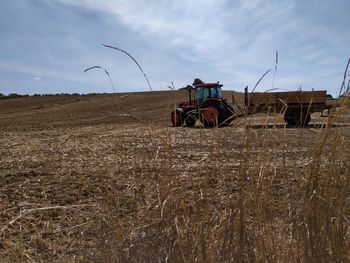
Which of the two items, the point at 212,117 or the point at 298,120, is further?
the point at 298,120

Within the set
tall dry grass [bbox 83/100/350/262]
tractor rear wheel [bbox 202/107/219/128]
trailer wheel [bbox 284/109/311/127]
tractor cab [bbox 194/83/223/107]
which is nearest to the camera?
tall dry grass [bbox 83/100/350/262]

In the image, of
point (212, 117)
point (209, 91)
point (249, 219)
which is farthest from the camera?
point (209, 91)

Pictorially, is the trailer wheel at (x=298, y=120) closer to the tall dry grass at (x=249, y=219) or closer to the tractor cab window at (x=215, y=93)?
the tall dry grass at (x=249, y=219)

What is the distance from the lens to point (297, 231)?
8.53 ft

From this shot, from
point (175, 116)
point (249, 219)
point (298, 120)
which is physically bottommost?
point (249, 219)

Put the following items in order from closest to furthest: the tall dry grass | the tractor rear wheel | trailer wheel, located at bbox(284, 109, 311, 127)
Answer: the tall dry grass → the tractor rear wheel → trailer wheel, located at bbox(284, 109, 311, 127)

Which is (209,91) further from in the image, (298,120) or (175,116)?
(175,116)

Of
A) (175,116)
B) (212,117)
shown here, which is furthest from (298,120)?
(175,116)

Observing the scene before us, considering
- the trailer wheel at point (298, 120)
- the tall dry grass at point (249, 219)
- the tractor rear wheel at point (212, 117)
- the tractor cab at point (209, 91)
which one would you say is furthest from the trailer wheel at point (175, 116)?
the tractor cab at point (209, 91)

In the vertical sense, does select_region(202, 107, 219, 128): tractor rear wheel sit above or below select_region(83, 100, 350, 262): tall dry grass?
above

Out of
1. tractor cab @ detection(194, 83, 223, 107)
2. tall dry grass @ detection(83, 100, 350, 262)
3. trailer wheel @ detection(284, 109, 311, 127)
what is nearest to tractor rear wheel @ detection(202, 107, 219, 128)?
tall dry grass @ detection(83, 100, 350, 262)

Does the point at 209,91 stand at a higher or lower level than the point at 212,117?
lower

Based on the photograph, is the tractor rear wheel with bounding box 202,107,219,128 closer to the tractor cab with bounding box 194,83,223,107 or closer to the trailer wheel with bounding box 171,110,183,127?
Answer: the trailer wheel with bounding box 171,110,183,127

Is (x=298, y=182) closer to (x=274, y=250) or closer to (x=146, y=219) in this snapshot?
(x=274, y=250)
